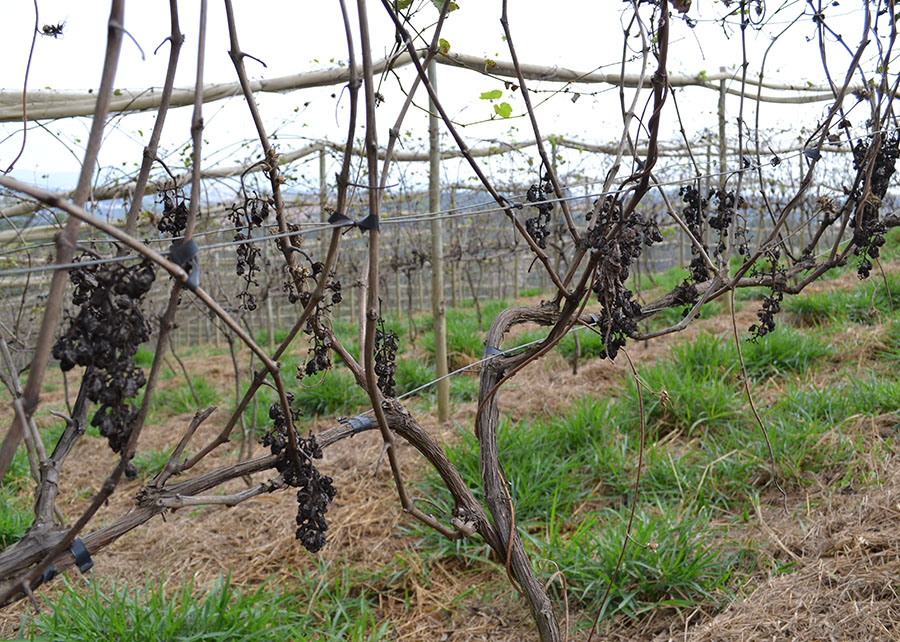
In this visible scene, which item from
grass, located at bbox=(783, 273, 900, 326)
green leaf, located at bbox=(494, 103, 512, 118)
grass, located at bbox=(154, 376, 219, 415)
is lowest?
grass, located at bbox=(154, 376, 219, 415)

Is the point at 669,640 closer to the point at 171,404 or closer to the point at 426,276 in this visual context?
the point at 171,404

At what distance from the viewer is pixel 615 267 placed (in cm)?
121

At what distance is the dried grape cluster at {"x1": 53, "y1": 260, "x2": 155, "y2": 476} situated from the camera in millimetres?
837

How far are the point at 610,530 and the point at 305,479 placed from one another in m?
1.63

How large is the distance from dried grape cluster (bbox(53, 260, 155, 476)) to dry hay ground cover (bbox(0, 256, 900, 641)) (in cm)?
86

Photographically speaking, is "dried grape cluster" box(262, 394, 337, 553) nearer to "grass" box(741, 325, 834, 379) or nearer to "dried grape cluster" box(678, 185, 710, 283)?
"dried grape cluster" box(678, 185, 710, 283)

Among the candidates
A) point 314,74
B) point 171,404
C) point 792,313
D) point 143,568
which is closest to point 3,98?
point 314,74

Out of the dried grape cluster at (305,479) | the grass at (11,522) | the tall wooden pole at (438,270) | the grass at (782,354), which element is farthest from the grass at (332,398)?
the dried grape cluster at (305,479)

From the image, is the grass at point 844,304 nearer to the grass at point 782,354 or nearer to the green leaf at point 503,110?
the grass at point 782,354

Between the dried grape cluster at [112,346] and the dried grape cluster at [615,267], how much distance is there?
2.60ft

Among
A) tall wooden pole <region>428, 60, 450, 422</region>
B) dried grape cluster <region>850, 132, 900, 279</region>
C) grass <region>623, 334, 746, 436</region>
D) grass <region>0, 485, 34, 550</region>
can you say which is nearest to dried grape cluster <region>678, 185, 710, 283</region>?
dried grape cluster <region>850, 132, 900, 279</region>

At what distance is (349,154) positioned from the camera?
39.0 inches

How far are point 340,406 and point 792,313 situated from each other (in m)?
3.71

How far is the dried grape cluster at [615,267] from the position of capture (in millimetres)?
1214
